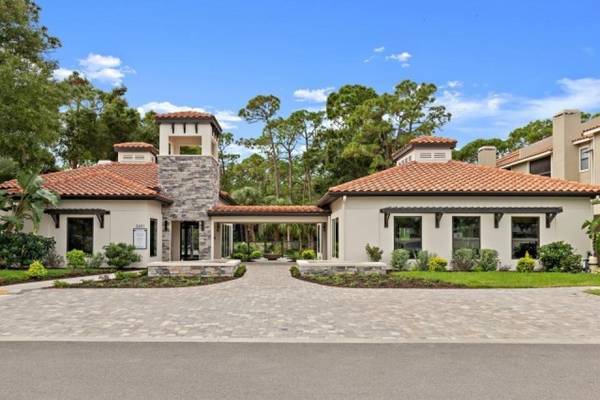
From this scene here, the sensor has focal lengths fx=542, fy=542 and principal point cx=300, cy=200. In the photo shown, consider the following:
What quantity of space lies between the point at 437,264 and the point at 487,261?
215 centimetres

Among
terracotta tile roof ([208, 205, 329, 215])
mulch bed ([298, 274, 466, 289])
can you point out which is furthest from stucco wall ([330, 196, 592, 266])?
terracotta tile roof ([208, 205, 329, 215])

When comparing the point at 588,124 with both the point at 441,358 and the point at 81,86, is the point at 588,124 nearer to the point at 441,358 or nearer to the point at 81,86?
Answer: the point at 441,358

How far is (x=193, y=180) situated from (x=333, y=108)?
20.8m

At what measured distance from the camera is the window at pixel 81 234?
22.8 metres

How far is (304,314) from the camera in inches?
412

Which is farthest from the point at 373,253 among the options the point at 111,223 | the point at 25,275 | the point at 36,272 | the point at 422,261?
the point at 25,275

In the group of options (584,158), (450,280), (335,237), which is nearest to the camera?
(450,280)

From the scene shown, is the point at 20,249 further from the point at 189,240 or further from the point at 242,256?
the point at 242,256

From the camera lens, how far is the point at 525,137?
52750 millimetres

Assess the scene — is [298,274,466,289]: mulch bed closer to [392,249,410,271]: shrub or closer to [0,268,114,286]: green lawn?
[392,249,410,271]: shrub

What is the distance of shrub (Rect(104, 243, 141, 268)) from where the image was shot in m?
22.0

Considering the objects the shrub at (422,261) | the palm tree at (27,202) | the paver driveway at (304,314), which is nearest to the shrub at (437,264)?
the shrub at (422,261)

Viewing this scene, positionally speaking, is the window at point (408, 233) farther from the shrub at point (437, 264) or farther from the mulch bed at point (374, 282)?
the mulch bed at point (374, 282)

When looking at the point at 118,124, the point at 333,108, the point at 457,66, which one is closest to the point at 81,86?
the point at 118,124
